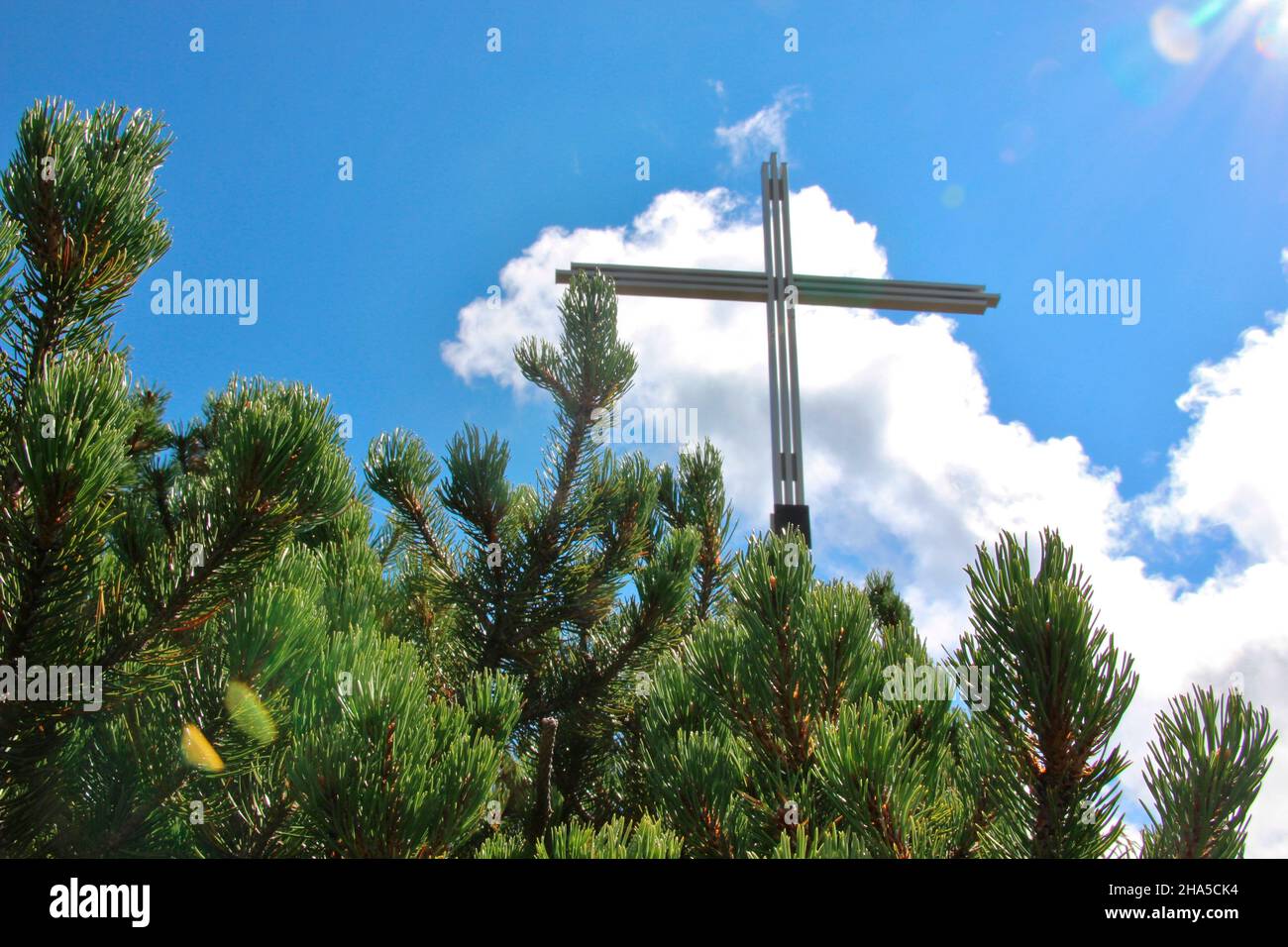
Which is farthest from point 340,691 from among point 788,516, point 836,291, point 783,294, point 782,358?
point 836,291

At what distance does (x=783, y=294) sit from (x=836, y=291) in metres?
0.44

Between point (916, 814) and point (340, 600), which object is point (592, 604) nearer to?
point (340, 600)

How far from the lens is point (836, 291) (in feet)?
18.4

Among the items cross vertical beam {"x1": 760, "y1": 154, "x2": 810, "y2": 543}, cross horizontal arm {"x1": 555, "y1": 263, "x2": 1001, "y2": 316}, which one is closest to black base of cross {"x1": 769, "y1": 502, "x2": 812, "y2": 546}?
cross vertical beam {"x1": 760, "y1": 154, "x2": 810, "y2": 543}

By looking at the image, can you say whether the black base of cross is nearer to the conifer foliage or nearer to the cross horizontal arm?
the cross horizontal arm

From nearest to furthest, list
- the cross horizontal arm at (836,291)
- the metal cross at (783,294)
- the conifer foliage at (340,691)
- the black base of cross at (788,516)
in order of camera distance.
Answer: the conifer foliage at (340,691) < the black base of cross at (788,516) < the metal cross at (783,294) < the cross horizontal arm at (836,291)

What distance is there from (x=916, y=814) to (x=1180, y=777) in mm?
346

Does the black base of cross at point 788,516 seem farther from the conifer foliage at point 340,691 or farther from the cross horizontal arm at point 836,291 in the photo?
the conifer foliage at point 340,691

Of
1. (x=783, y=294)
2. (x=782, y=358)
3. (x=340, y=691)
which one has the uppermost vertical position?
(x=783, y=294)

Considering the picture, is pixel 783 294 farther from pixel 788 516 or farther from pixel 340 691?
pixel 340 691

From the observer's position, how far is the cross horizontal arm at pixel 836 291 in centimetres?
533

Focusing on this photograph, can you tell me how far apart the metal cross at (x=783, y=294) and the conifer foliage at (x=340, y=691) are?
242cm

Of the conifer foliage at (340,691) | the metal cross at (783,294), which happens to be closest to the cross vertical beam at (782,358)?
the metal cross at (783,294)
